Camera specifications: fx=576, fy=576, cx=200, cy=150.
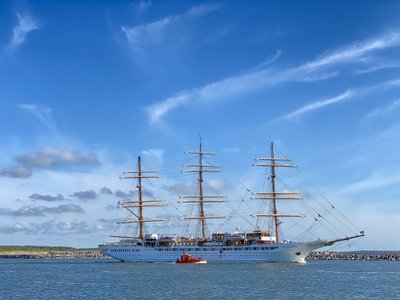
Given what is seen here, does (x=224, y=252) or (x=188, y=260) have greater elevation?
(x=224, y=252)

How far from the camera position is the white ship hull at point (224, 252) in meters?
99.0

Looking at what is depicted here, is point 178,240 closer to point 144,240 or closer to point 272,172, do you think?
point 144,240

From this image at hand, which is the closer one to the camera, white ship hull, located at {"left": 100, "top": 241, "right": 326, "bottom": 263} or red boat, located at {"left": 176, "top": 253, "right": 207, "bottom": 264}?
white ship hull, located at {"left": 100, "top": 241, "right": 326, "bottom": 263}

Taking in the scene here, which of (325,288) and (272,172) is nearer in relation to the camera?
(325,288)

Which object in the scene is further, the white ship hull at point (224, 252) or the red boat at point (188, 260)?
the red boat at point (188, 260)

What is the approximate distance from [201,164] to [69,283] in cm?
5990

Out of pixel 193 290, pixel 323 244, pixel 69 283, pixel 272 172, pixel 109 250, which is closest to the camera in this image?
pixel 193 290

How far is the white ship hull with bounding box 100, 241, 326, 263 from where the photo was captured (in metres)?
99.0

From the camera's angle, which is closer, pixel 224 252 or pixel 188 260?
pixel 188 260

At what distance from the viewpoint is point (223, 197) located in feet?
397

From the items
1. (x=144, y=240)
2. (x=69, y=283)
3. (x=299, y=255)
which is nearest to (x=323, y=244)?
(x=299, y=255)

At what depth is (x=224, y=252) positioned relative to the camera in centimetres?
10769

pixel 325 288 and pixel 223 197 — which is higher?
pixel 223 197

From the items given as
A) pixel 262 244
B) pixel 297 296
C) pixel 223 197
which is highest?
pixel 223 197
